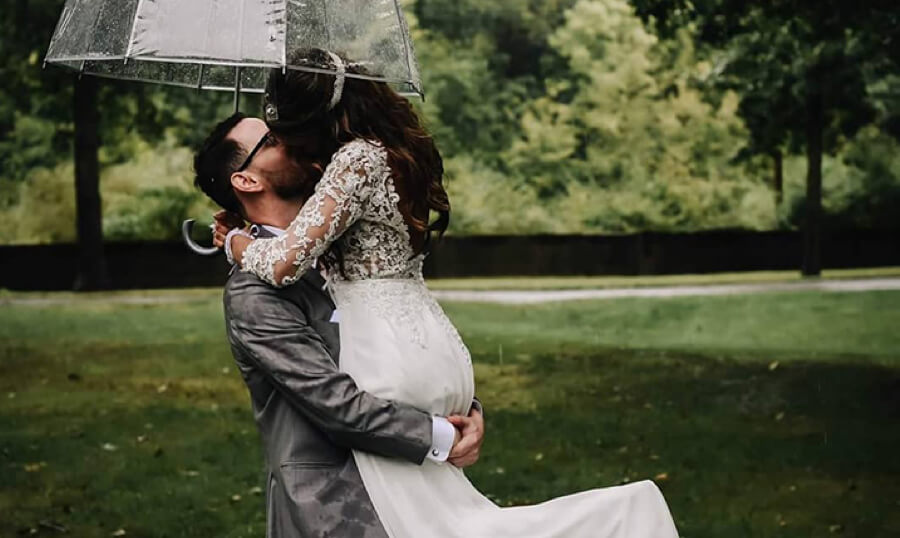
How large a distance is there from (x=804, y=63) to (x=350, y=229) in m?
14.9

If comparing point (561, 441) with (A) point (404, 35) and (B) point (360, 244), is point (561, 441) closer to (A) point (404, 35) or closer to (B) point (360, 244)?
(A) point (404, 35)

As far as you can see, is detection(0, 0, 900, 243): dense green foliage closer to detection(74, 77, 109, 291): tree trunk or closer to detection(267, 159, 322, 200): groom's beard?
detection(74, 77, 109, 291): tree trunk

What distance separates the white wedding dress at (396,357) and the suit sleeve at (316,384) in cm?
5

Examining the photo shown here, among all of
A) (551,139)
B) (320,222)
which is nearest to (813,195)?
(551,139)

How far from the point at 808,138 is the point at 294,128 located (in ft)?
55.2

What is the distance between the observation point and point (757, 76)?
707 inches

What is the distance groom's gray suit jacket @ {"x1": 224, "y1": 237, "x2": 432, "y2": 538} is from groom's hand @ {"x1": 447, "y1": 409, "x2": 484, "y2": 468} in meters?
0.08

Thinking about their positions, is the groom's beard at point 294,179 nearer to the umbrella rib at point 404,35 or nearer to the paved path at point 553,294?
the umbrella rib at point 404,35

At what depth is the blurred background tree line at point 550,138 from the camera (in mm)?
19547

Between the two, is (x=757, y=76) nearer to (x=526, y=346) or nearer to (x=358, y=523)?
(x=526, y=346)

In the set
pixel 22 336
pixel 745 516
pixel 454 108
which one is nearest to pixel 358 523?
pixel 745 516

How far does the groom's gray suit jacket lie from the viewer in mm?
2982

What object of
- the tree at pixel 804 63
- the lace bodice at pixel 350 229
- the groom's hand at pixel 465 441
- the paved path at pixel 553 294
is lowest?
the paved path at pixel 553 294

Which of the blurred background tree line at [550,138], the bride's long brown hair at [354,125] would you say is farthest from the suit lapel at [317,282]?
the blurred background tree line at [550,138]
